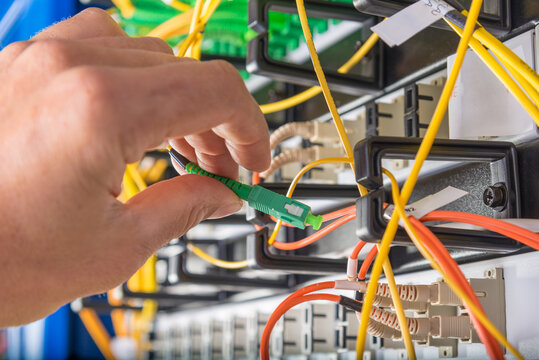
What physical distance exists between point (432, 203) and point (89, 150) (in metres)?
0.27

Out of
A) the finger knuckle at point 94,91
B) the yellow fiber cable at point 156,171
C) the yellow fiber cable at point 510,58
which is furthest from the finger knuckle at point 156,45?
the yellow fiber cable at point 156,171

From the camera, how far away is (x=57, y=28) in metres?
0.61

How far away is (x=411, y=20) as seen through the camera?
1.75ft

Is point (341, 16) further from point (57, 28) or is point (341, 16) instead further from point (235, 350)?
point (235, 350)

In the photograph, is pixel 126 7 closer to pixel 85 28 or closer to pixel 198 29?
pixel 198 29

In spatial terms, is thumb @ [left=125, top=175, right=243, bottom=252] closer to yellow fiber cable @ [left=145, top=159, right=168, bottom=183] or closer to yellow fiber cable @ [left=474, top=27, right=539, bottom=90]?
yellow fiber cable @ [left=474, top=27, right=539, bottom=90]

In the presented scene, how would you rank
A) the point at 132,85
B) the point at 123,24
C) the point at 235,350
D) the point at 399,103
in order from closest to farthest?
the point at 132,85 < the point at 399,103 < the point at 123,24 < the point at 235,350

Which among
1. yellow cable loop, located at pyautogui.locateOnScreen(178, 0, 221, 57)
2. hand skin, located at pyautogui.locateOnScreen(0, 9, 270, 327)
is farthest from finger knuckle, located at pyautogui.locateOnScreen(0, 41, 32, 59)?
yellow cable loop, located at pyautogui.locateOnScreen(178, 0, 221, 57)

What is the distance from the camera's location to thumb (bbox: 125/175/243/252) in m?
0.50

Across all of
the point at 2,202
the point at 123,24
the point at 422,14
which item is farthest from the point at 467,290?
the point at 123,24

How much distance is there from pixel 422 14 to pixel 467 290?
0.77 ft

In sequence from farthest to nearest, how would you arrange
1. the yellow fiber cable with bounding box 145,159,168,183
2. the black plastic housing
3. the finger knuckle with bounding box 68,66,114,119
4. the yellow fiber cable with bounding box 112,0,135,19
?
the yellow fiber cable with bounding box 145,159,168,183
the yellow fiber cable with bounding box 112,0,135,19
the black plastic housing
the finger knuckle with bounding box 68,66,114,119

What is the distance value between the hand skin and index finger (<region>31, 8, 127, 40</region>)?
7 centimetres

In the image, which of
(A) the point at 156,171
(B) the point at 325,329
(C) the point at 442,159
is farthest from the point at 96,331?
(C) the point at 442,159
